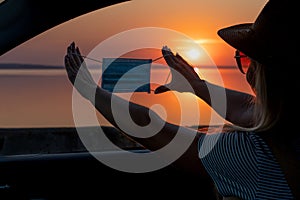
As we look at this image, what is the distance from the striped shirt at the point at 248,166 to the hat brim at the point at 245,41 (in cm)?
22

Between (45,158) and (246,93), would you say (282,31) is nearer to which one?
(246,93)

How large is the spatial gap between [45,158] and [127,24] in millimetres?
950

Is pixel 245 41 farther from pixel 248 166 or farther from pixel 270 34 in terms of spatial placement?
pixel 248 166

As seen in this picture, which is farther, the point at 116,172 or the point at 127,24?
the point at 116,172

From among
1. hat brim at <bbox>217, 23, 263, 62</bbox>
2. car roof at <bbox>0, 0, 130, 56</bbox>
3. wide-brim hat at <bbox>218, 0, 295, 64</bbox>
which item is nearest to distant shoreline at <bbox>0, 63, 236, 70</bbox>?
car roof at <bbox>0, 0, 130, 56</bbox>

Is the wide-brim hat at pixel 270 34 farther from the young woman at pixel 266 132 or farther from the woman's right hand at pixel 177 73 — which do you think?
the woman's right hand at pixel 177 73

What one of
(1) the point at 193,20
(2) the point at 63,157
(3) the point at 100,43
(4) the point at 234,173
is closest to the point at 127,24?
(3) the point at 100,43

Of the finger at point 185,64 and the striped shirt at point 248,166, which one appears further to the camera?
the finger at point 185,64

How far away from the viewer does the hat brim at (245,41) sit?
4.66 ft

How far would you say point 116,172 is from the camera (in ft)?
10.2

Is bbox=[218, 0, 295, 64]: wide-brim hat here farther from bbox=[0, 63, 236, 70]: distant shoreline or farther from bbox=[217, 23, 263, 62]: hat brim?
bbox=[0, 63, 236, 70]: distant shoreline

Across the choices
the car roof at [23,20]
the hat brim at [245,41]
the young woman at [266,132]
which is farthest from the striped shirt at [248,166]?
the car roof at [23,20]

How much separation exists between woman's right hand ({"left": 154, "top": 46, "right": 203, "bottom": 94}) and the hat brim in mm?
559

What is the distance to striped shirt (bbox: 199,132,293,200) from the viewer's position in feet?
4.61
